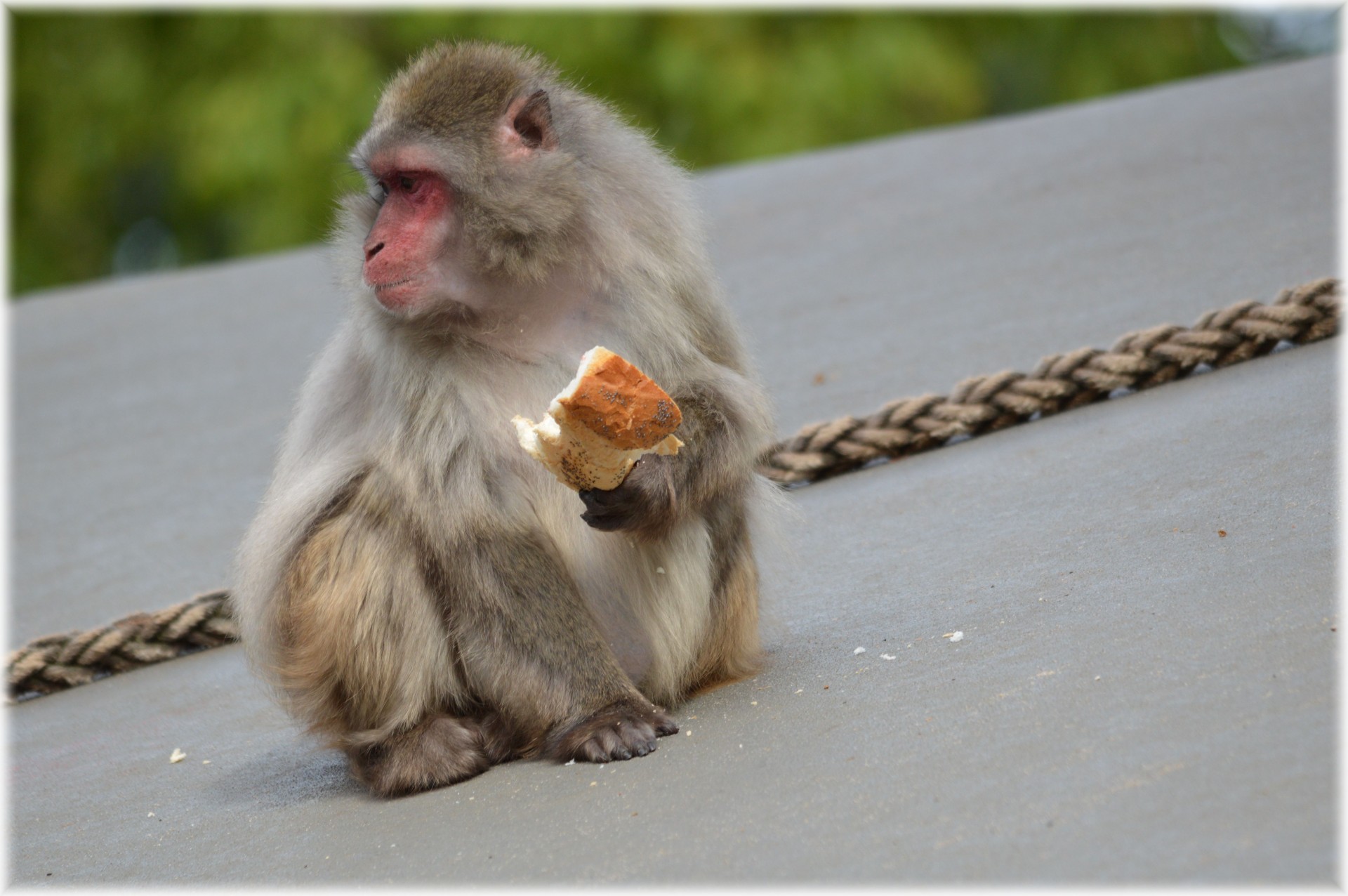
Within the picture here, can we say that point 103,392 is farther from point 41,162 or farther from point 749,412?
point 41,162

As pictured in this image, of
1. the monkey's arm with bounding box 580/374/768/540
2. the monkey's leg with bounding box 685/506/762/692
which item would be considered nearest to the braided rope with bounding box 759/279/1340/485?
the monkey's leg with bounding box 685/506/762/692

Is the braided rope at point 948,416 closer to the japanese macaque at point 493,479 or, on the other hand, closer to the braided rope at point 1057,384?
the braided rope at point 1057,384

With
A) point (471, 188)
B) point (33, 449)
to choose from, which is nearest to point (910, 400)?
point (471, 188)

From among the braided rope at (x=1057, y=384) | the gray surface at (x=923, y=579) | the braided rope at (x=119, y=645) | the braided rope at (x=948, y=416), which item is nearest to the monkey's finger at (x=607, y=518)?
the gray surface at (x=923, y=579)

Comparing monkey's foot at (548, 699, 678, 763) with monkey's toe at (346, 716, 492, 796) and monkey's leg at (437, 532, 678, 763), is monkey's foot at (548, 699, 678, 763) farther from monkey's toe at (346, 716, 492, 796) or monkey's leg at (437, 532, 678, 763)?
monkey's toe at (346, 716, 492, 796)

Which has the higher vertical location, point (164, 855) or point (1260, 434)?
point (1260, 434)

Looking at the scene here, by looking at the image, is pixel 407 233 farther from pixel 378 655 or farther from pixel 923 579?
pixel 923 579

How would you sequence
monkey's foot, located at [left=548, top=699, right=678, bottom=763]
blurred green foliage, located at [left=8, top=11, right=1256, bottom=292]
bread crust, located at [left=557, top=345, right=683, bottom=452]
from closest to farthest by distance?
bread crust, located at [left=557, top=345, right=683, bottom=452]
monkey's foot, located at [left=548, top=699, right=678, bottom=763]
blurred green foliage, located at [left=8, top=11, right=1256, bottom=292]
